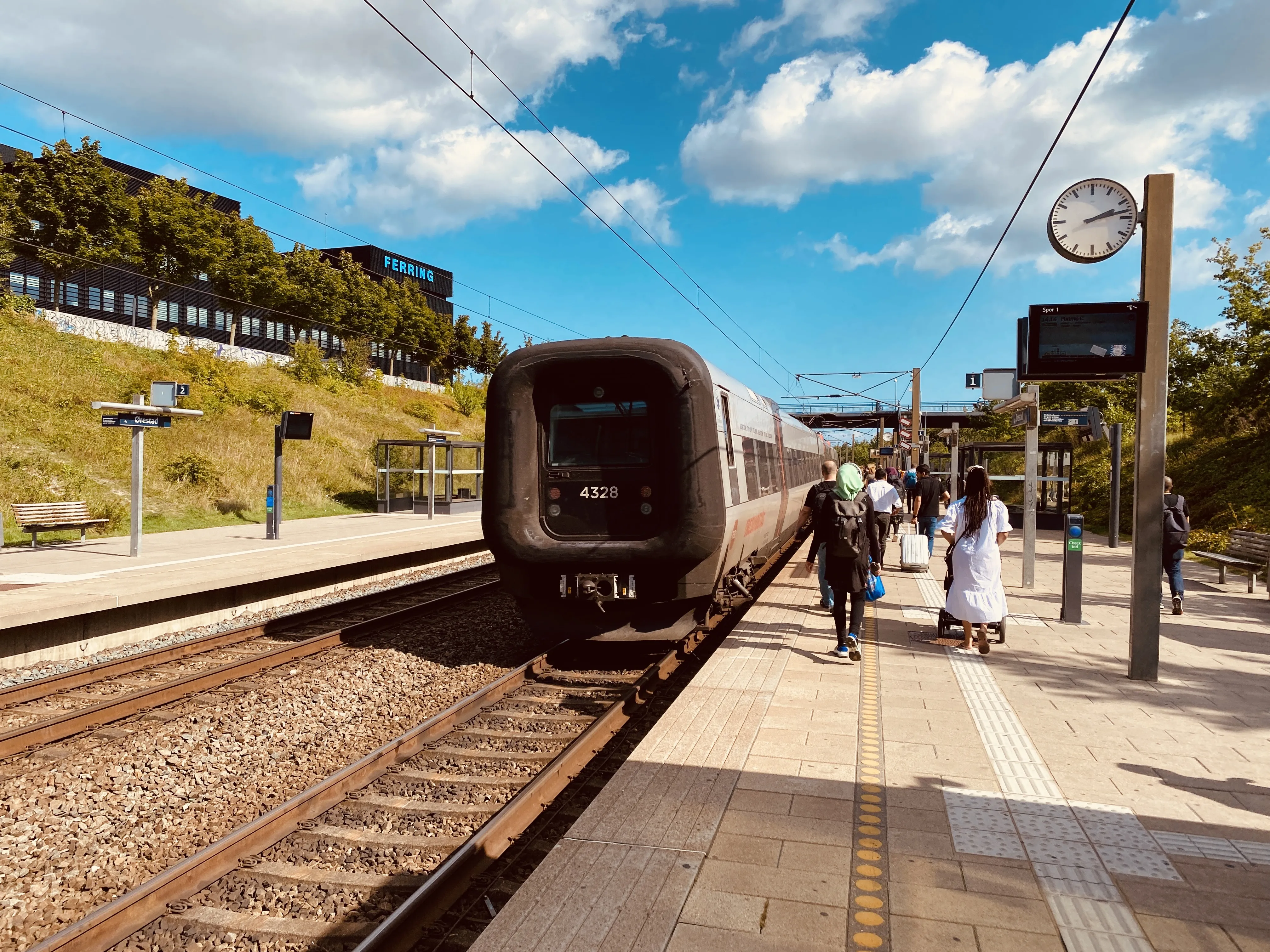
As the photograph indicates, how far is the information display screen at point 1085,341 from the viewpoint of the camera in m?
6.66

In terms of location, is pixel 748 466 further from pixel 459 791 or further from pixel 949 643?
pixel 459 791

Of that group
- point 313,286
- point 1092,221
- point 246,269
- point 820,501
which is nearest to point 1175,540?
point 1092,221

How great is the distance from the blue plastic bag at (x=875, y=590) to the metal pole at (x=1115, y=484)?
7.94 meters

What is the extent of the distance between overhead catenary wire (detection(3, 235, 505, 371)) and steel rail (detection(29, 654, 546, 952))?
24.8m

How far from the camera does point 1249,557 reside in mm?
13062

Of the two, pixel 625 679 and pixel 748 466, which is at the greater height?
pixel 748 466

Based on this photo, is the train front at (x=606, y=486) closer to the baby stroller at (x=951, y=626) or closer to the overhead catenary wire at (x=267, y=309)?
the baby stroller at (x=951, y=626)

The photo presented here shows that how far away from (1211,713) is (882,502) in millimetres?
4753

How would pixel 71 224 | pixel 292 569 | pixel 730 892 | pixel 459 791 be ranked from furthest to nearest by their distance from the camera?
1. pixel 71 224
2. pixel 292 569
3. pixel 459 791
4. pixel 730 892

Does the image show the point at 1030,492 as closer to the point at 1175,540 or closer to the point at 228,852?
the point at 1175,540

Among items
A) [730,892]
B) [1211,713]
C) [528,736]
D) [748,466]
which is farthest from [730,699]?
[748,466]

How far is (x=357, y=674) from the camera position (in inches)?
296

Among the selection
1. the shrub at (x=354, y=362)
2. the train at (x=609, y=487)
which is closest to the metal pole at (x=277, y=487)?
the train at (x=609, y=487)

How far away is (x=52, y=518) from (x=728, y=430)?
11.8 metres
